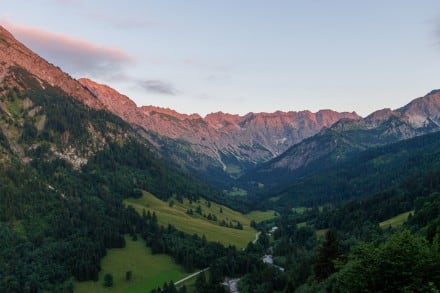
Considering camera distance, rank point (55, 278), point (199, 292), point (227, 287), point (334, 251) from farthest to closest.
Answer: point (55, 278) → point (227, 287) → point (199, 292) → point (334, 251)

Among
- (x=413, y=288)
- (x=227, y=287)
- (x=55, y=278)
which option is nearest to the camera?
(x=413, y=288)

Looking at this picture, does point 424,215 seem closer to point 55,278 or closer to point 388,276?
point 388,276

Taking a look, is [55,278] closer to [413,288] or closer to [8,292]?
[8,292]

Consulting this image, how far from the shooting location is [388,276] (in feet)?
131

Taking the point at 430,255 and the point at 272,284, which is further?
the point at 272,284

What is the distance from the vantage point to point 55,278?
197 meters

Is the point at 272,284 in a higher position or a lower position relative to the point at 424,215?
lower

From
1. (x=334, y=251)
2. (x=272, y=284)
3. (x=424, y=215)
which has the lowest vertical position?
(x=272, y=284)

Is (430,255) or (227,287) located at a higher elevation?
(430,255)

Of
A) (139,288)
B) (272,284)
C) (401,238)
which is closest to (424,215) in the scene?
(272,284)

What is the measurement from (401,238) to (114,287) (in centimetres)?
17354

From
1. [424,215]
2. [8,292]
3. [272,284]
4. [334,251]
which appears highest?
[424,215]

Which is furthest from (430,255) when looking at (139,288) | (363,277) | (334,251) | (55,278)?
(55,278)

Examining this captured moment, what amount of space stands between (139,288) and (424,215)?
126413 mm
